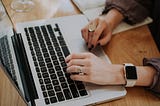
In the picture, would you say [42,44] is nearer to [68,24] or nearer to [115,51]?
[68,24]

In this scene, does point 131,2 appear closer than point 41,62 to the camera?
No

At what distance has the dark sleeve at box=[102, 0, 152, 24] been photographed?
1092 millimetres

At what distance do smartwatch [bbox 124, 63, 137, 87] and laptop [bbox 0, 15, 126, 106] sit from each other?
0.03 m

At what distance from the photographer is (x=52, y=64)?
36.4 inches

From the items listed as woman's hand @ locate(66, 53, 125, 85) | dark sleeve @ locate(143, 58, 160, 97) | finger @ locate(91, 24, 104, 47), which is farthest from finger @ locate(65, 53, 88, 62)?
dark sleeve @ locate(143, 58, 160, 97)

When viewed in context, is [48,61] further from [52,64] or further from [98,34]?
[98,34]

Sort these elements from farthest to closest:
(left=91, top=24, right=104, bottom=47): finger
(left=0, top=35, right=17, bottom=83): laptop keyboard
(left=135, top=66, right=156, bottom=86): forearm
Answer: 1. (left=91, top=24, right=104, bottom=47): finger
2. (left=135, top=66, right=156, bottom=86): forearm
3. (left=0, top=35, right=17, bottom=83): laptop keyboard

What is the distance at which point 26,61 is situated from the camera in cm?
92

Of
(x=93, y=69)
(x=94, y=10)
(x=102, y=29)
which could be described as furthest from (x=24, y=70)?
(x=94, y=10)

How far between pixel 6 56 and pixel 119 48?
40 centimetres

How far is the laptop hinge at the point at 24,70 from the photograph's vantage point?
Answer: 2.68ft

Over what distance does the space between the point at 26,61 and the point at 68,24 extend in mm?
255

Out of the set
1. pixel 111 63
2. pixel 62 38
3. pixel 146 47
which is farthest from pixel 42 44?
pixel 146 47

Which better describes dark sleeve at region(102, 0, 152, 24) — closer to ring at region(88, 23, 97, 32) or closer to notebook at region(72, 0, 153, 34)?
notebook at region(72, 0, 153, 34)
